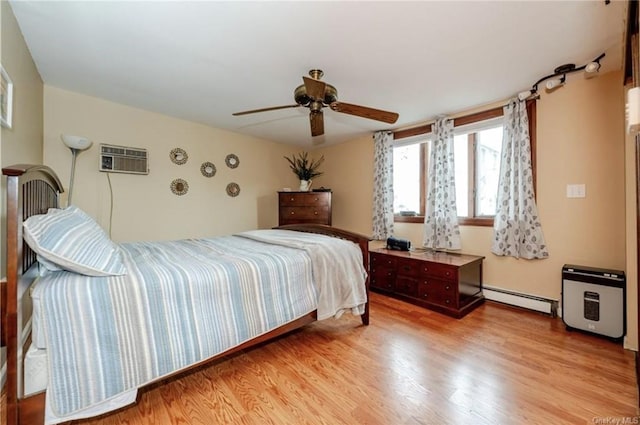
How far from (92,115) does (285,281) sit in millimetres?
2942

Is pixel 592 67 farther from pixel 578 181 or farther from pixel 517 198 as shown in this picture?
pixel 517 198

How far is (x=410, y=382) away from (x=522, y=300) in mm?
1932

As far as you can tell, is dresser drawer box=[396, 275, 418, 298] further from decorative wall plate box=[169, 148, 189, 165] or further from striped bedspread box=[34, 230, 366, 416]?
decorative wall plate box=[169, 148, 189, 165]

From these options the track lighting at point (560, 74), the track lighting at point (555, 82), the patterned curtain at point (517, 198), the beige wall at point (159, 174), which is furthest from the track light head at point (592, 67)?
the beige wall at point (159, 174)

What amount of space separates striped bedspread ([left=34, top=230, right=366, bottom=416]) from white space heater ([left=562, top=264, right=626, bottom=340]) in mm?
2012

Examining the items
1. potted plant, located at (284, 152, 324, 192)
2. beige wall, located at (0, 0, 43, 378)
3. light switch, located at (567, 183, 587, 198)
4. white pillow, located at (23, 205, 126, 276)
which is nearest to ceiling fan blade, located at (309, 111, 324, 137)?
white pillow, located at (23, 205, 126, 276)

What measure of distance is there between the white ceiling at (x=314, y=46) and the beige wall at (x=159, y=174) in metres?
0.28

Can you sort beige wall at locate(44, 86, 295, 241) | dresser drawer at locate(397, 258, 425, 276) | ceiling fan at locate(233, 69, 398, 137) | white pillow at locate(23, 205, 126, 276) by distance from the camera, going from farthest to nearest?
dresser drawer at locate(397, 258, 425, 276)
beige wall at locate(44, 86, 295, 241)
ceiling fan at locate(233, 69, 398, 137)
white pillow at locate(23, 205, 126, 276)

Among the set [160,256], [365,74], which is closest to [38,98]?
[160,256]

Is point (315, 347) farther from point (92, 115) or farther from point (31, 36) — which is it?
point (92, 115)

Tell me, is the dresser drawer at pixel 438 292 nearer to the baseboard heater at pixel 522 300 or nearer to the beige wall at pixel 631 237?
the baseboard heater at pixel 522 300

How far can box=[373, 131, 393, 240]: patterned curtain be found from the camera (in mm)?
3818

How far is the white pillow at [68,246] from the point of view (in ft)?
3.72

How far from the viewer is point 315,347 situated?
6.66ft
